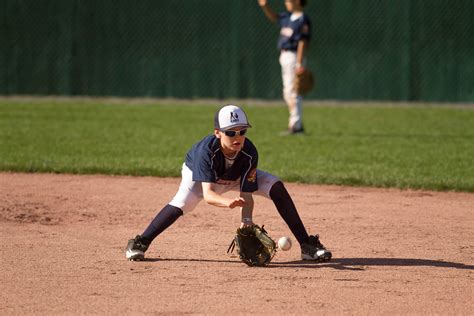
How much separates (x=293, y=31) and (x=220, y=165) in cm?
825

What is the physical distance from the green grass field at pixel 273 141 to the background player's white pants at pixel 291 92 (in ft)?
1.04

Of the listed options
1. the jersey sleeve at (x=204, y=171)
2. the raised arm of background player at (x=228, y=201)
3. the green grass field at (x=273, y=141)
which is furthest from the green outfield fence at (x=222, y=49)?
the jersey sleeve at (x=204, y=171)

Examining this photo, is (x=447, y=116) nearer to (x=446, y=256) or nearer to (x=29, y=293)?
(x=446, y=256)

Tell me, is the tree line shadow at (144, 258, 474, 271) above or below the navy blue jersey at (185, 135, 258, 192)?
below

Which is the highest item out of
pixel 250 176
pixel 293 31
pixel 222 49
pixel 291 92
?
pixel 293 31

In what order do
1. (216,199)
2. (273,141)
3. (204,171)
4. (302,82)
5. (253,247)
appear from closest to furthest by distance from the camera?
1. (216,199)
2. (204,171)
3. (253,247)
4. (273,141)
5. (302,82)

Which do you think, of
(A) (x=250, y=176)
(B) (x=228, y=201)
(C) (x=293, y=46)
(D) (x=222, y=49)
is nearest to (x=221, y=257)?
(A) (x=250, y=176)

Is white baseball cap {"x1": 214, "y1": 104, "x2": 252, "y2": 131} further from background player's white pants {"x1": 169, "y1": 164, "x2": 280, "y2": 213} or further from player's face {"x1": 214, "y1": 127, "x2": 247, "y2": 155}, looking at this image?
background player's white pants {"x1": 169, "y1": 164, "x2": 280, "y2": 213}

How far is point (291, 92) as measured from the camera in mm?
14422

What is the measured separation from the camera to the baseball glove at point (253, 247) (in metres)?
6.48

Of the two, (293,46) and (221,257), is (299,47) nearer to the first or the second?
(293,46)

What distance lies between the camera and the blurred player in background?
47.1 feet

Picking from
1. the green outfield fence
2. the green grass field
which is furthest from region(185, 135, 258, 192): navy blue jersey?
the green outfield fence

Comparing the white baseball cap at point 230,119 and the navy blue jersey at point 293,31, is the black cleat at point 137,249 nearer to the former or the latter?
the white baseball cap at point 230,119
